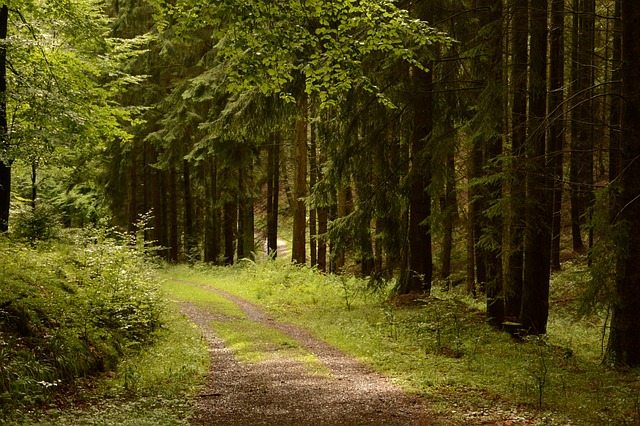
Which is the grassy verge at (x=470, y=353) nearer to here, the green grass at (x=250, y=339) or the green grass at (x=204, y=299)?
the green grass at (x=250, y=339)

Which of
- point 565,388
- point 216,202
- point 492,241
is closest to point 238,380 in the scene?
point 565,388

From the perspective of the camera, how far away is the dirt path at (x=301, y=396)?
6215 millimetres

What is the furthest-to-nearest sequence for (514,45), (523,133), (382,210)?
(382,210) < (523,133) < (514,45)

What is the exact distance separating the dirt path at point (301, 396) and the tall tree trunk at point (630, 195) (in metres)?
3.74

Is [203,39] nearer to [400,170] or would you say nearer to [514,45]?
[400,170]

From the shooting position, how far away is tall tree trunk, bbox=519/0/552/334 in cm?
948

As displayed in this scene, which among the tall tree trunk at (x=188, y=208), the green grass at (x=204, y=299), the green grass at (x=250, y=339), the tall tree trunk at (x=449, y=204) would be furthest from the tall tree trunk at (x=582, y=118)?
the tall tree trunk at (x=188, y=208)

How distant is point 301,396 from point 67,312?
13.6 ft

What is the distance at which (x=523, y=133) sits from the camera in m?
11.5

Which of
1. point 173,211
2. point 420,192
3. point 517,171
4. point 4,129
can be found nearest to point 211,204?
point 173,211

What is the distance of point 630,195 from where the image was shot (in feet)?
25.8

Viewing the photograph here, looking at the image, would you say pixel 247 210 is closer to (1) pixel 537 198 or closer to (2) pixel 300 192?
(2) pixel 300 192

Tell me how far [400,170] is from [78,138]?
806 cm

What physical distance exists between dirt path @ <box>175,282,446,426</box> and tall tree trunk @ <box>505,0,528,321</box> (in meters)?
3.86
